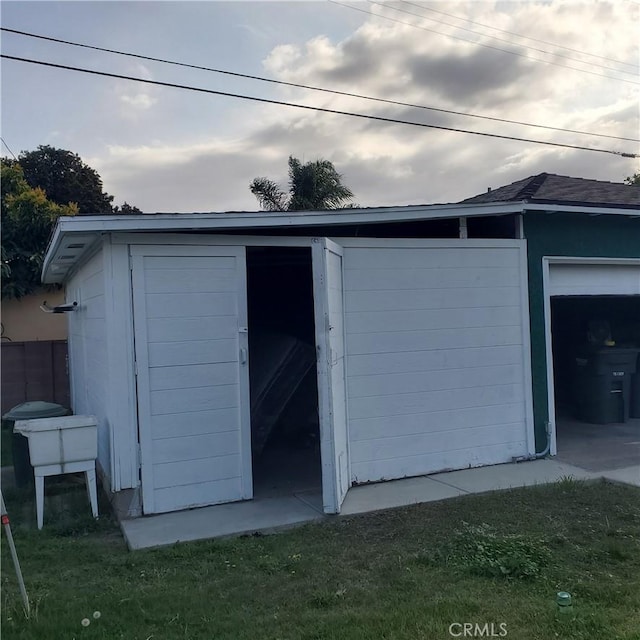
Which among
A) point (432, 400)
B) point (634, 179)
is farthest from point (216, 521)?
point (634, 179)

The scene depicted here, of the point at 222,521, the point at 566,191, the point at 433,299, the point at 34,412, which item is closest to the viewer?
the point at 222,521

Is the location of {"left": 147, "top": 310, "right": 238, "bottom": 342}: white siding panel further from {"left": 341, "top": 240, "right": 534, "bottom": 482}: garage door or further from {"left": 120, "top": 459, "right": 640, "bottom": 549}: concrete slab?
{"left": 120, "top": 459, "right": 640, "bottom": 549}: concrete slab

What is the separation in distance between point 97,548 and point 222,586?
1.47 meters

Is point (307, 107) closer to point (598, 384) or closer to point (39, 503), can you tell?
point (598, 384)

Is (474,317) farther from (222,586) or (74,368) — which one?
(74,368)

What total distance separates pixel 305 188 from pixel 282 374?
44.3ft

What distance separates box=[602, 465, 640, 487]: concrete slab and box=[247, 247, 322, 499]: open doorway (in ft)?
10.0

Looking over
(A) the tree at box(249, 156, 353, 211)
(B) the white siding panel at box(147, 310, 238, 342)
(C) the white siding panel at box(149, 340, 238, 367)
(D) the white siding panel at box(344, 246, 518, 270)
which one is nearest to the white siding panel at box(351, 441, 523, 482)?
(C) the white siding panel at box(149, 340, 238, 367)

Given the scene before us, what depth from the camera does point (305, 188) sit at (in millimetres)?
20250

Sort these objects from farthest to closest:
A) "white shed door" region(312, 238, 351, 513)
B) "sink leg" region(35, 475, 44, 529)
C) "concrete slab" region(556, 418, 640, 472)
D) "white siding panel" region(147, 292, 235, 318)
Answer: "concrete slab" region(556, 418, 640, 472)
"white siding panel" region(147, 292, 235, 318)
"sink leg" region(35, 475, 44, 529)
"white shed door" region(312, 238, 351, 513)

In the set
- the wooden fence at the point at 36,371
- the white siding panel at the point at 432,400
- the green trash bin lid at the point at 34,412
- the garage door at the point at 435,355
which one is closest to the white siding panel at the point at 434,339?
the garage door at the point at 435,355

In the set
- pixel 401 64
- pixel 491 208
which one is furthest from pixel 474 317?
pixel 401 64

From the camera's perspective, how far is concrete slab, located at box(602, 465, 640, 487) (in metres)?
6.11

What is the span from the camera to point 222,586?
12.5 feet
